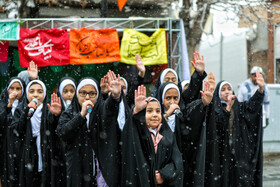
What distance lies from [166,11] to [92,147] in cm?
1046

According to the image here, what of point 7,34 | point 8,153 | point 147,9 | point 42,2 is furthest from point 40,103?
point 147,9

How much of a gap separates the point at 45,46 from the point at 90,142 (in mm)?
5523

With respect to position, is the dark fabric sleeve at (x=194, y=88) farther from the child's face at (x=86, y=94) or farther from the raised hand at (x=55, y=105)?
the raised hand at (x=55, y=105)

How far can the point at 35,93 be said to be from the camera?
17.4 feet

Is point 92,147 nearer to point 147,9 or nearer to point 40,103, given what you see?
point 40,103

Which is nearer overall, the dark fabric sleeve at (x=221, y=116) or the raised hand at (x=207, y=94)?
the raised hand at (x=207, y=94)

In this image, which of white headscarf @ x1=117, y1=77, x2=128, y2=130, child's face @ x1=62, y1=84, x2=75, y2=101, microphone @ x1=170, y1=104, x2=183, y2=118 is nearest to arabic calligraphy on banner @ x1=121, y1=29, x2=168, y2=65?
child's face @ x1=62, y1=84, x2=75, y2=101

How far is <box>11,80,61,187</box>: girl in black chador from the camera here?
5082mm

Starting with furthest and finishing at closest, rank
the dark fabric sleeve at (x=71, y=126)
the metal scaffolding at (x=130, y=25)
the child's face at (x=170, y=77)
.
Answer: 1. the metal scaffolding at (x=130, y=25)
2. the child's face at (x=170, y=77)
3. the dark fabric sleeve at (x=71, y=126)

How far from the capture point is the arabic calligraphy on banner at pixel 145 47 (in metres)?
9.45

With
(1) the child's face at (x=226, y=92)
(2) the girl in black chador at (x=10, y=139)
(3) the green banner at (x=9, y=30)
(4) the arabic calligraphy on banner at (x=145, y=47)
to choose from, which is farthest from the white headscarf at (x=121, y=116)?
(3) the green banner at (x=9, y=30)

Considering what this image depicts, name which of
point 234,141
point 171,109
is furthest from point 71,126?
point 234,141

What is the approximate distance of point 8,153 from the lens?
5.67 m

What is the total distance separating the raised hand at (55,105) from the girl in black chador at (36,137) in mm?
315
